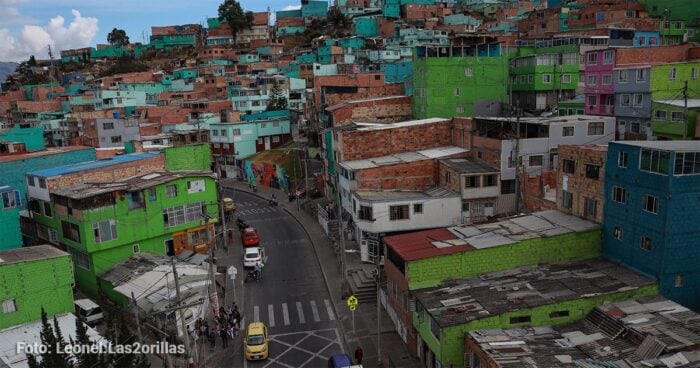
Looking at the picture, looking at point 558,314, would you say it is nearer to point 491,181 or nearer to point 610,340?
point 610,340

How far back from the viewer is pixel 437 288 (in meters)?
25.7

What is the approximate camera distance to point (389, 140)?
1742 inches

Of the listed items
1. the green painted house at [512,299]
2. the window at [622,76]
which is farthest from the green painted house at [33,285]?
the window at [622,76]

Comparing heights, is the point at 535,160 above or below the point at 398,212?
above

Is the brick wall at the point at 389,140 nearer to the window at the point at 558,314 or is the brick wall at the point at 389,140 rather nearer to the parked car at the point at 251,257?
the parked car at the point at 251,257

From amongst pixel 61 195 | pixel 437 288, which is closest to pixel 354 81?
pixel 61 195

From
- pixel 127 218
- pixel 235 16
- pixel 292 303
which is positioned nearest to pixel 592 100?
pixel 292 303

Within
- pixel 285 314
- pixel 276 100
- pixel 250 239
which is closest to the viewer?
pixel 285 314

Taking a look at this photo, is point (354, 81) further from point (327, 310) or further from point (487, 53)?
point (327, 310)

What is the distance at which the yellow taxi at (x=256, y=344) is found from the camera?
27.2m

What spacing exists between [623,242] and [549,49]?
42898mm

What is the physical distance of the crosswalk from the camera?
105 ft

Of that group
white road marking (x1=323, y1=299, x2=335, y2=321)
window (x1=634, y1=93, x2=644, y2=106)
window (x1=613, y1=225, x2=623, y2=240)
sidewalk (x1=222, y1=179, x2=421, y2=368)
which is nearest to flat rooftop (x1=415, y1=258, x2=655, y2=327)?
window (x1=613, y1=225, x2=623, y2=240)

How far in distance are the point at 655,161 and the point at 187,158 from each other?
37.5 metres
